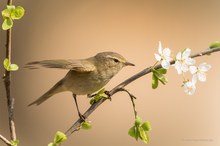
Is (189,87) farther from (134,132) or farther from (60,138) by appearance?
(60,138)

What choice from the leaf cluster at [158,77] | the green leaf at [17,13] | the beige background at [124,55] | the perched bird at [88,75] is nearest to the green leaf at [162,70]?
the leaf cluster at [158,77]

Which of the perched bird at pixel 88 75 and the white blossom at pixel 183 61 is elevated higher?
the perched bird at pixel 88 75

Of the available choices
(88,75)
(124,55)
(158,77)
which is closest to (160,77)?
(158,77)

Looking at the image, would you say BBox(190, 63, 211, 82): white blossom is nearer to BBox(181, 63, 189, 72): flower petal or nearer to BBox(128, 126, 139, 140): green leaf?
BBox(181, 63, 189, 72): flower petal

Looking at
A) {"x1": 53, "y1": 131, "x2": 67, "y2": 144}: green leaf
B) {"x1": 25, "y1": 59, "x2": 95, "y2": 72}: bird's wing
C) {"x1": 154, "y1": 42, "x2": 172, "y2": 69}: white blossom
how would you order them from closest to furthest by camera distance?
{"x1": 53, "y1": 131, "x2": 67, "y2": 144}: green leaf < {"x1": 154, "y1": 42, "x2": 172, "y2": 69}: white blossom < {"x1": 25, "y1": 59, "x2": 95, "y2": 72}: bird's wing

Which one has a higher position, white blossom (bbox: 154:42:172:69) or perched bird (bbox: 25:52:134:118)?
perched bird (bbox: 25:52:134:118)

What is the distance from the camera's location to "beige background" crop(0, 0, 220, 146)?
860cm

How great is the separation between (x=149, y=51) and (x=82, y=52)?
1302 millimetres

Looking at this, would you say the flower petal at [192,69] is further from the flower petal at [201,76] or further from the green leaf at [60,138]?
the green leaf at [60,138]

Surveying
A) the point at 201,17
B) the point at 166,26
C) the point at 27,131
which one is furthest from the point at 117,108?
the point at 201,17

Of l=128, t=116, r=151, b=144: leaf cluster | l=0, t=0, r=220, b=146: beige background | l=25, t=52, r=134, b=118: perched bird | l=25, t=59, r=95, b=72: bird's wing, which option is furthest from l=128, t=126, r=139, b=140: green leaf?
l=0, t=0, r=220, b=146: beige background

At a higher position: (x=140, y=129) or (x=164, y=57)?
(x=164, y=57)

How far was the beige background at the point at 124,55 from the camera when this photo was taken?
28.2 ft

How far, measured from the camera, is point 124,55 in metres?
9.79
